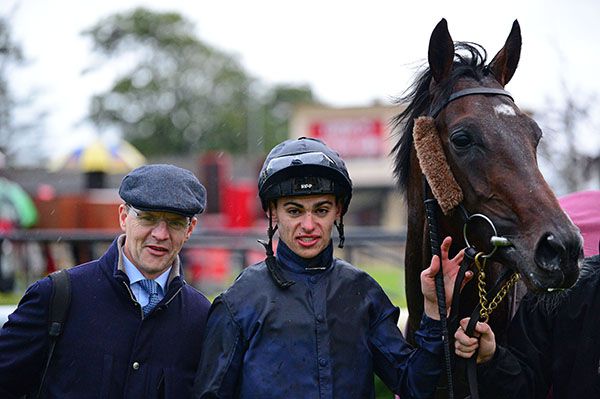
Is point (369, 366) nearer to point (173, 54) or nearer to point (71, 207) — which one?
point (71, 207)

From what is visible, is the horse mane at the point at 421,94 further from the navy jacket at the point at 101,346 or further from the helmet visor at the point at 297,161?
the navy jacket at the point at 101,346

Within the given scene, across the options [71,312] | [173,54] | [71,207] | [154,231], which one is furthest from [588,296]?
[173,54]

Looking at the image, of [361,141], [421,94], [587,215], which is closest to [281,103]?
[361,141]

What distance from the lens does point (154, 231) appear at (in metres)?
2.85

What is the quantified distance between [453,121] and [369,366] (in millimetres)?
892

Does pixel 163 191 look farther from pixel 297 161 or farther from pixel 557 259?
pixel 557 259

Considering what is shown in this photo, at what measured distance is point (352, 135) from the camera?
36.3 meters

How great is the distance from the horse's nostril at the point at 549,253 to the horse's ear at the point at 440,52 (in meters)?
0.83

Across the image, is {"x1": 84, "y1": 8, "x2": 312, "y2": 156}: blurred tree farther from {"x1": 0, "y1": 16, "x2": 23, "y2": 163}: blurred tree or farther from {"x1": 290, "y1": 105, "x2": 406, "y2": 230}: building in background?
{"x1": 0, "y1": 16, "x2": 23, "y2": 163}: blurred tree

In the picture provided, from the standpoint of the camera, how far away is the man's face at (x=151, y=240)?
285 cm

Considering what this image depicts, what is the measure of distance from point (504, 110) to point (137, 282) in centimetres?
142

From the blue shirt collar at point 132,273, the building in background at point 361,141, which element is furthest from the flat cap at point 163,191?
the building in background at point 361,141

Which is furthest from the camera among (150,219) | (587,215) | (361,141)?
(361,141)

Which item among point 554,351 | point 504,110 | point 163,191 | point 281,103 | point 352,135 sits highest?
point 281,103
